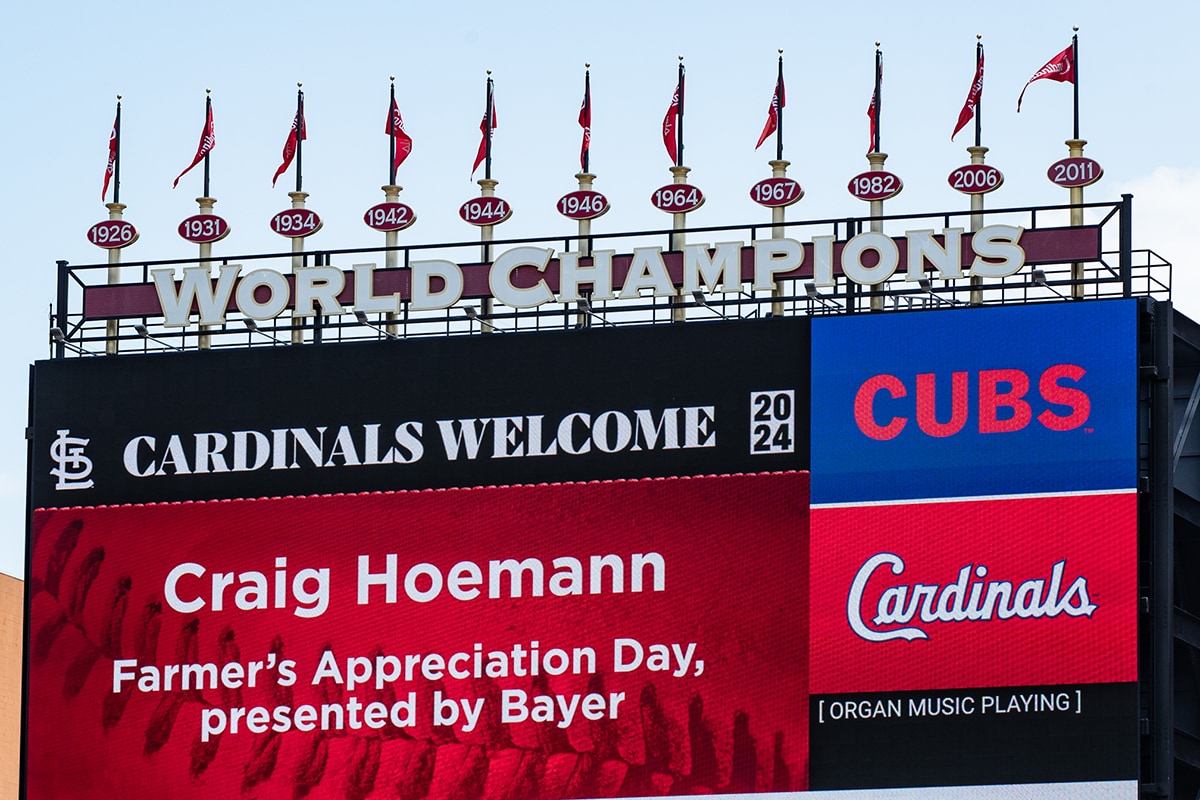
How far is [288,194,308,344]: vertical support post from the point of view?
3784 cm

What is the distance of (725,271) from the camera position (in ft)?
119

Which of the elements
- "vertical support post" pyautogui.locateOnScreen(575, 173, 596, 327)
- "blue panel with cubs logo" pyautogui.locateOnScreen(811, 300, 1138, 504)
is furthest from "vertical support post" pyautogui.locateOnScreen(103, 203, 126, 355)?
"blue panel with cubs logo" pyautogui.locateOnScreen(811, 300, 1138, 504)

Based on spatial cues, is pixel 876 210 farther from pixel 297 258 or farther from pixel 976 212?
pixel 297 258

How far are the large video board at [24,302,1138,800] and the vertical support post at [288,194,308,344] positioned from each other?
2.26 feet

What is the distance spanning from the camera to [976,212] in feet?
118

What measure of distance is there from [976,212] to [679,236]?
411 cm

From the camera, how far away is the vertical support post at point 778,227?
3634 cm

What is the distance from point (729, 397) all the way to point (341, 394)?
5.47 metres

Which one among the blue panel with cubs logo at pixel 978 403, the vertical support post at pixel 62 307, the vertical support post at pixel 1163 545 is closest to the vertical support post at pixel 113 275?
the vertical support post at pixel 62 307

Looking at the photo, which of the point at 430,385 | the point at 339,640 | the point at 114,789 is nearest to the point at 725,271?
the point at 430,385

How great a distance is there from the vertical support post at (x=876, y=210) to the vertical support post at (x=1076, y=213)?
2541mm

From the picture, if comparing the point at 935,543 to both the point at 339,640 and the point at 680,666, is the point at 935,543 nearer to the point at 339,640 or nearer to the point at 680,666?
the point at 680,666

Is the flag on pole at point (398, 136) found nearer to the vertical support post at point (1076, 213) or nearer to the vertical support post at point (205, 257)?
the vertical support post at point (205, 257)

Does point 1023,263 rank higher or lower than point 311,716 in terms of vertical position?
higher
